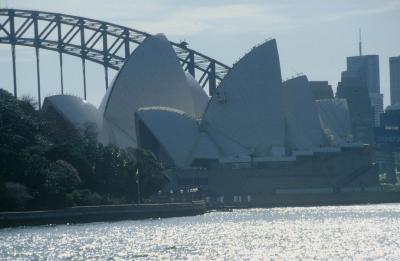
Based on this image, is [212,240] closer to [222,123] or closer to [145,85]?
[145,85]

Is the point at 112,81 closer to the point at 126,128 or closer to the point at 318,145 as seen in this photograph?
the point at 126,128

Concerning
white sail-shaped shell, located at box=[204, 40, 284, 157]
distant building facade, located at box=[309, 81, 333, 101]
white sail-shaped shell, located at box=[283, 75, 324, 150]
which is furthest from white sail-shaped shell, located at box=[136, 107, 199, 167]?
distant building facade, located at box=[309, 81, 333, 101]

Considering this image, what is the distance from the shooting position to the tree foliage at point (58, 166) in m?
96.1

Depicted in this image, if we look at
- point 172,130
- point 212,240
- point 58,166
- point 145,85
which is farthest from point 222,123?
point 212,240

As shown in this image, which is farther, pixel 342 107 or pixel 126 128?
pixel 342 107

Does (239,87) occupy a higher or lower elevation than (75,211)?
higher

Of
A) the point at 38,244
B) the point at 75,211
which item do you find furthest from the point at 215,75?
the point at 38,244

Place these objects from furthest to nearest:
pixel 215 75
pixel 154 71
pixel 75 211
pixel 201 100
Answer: pixel 215 75 → pixel 201 100 → pixel 154 71 → pixel 75 211

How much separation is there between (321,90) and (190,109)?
51623 mm

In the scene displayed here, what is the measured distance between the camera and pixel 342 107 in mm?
162500

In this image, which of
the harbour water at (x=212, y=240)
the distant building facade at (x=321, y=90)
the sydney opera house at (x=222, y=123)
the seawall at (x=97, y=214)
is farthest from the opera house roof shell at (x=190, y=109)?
the distant building facade at (x=321, y=90)

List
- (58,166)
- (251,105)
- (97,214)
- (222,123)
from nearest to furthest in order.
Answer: (97,214) < (58,166) < (251,105) < (222,123)

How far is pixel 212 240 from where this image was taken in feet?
246

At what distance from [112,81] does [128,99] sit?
251 cm
